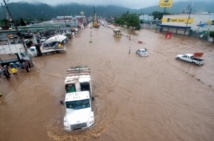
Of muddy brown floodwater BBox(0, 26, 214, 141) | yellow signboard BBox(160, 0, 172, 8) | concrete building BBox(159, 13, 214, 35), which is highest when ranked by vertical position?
yellow signboard BBox(160, 0, 172, 8)

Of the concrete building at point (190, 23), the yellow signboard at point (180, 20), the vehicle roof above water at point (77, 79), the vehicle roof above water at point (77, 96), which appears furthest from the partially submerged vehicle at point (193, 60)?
the yellow signboard at point (180, 20)

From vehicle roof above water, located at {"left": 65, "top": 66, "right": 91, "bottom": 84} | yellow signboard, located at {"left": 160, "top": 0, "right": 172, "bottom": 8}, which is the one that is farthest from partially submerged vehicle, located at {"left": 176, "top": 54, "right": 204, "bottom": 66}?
yellow signboard, located at {"left": 160, "top": 0, "right": 172, "bottom": 8}

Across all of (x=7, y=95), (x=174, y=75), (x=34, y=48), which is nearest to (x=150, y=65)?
(x=174, y=75)

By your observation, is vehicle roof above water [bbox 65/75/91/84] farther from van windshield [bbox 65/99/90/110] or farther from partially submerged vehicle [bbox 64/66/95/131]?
van windshield [bbox 65/99/90/110]

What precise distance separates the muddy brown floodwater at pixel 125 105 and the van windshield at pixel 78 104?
1.45 metres

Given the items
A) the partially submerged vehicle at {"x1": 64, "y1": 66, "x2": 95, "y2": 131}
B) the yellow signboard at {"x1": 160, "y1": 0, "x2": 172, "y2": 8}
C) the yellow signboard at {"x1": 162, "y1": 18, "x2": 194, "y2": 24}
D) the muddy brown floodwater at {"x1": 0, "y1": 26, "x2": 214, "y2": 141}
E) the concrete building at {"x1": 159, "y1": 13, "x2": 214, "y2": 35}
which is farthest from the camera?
the yellow signboard at {"x1": 160, "y1": 0, "x2": 172, "y2": 8}

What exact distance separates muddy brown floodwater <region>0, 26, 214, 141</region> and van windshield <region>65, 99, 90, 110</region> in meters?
1.45

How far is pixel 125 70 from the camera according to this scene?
1811cm

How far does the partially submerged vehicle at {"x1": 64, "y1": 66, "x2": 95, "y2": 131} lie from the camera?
8.43 m

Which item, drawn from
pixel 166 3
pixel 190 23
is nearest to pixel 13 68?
pixel 190 23

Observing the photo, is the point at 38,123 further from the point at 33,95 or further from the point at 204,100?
the point at 204,100

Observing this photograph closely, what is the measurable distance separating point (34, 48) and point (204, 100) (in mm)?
27868

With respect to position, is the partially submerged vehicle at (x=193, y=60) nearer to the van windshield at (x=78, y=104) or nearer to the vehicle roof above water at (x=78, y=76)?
the vehicle roof above water at (x=78, y=76)

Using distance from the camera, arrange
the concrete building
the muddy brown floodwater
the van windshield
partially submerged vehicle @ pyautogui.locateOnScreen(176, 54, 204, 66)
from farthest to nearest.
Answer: the concrete building
partially submerged vehicle @ pyautogui.locateOnScreen(176, 54, 204, 66)
the van windshield
the muddy brown floodwater
